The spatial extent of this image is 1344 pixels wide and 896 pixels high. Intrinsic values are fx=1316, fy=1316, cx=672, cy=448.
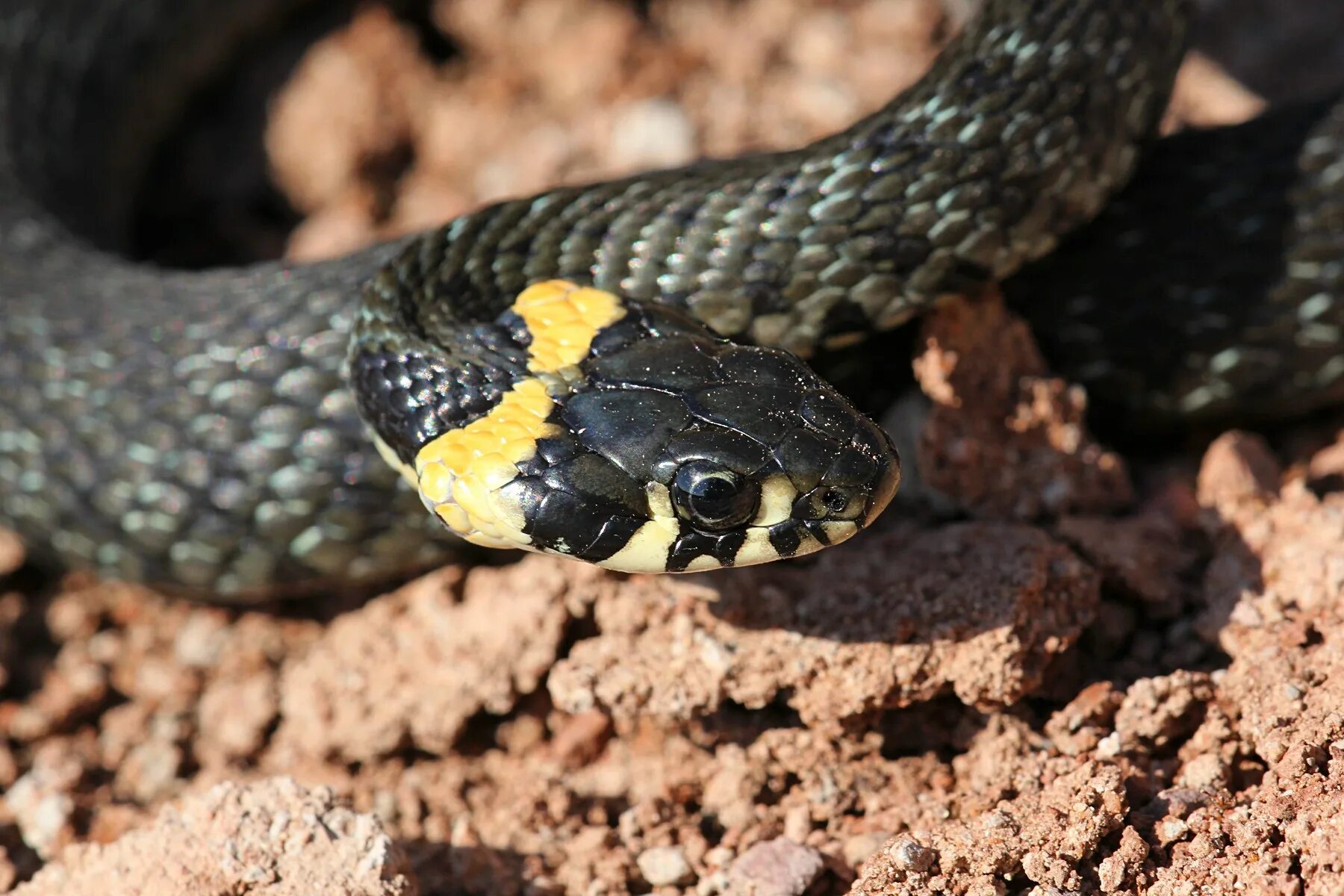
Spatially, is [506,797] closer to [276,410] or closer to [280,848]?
[280,848]

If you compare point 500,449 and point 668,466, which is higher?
point 668,466

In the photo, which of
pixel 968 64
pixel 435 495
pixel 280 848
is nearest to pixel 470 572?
pixel 435 495

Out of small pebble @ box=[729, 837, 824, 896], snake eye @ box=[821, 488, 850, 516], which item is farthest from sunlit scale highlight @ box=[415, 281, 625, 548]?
small pebble @ box=[729, 837, 824, 896]

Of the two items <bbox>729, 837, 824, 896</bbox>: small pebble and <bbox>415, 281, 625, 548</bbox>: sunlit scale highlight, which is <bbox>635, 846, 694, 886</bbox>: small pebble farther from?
<bbox>415, 281, 625, 548</bbox>: sunlit scale highlight

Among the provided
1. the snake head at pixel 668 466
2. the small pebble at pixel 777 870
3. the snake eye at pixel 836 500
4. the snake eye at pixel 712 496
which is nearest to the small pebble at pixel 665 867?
the small pebble at pixel 777 870

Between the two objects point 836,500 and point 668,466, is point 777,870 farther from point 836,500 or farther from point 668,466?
point 668,466

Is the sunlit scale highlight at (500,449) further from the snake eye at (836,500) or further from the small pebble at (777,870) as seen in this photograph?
the small pebble at (777,870)

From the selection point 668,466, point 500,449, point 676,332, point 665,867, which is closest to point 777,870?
point 665,867
